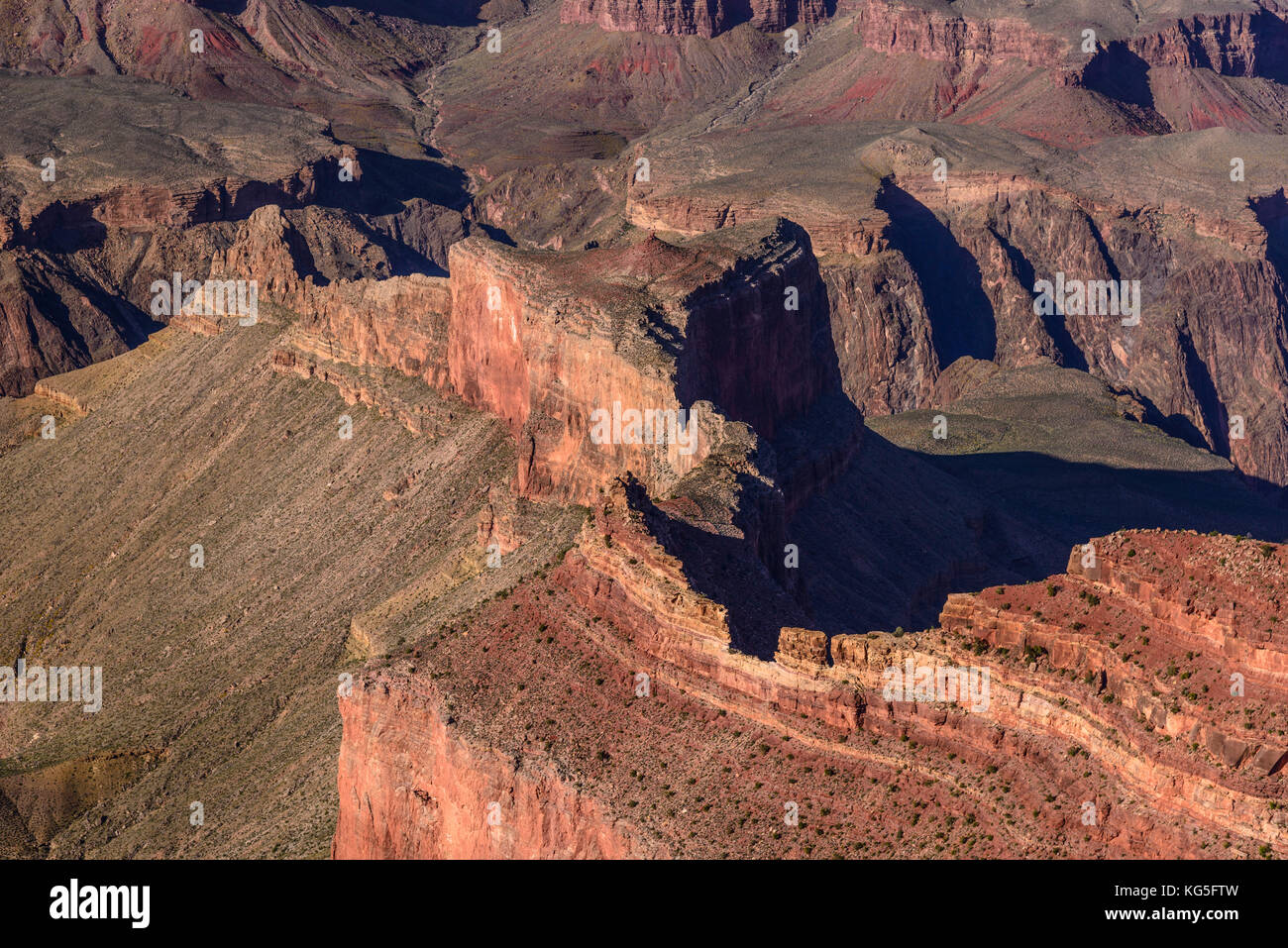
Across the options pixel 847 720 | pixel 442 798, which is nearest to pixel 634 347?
pixel 442 798

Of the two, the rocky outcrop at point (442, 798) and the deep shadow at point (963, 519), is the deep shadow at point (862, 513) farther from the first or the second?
the rocky outcrop at point (442, 798)

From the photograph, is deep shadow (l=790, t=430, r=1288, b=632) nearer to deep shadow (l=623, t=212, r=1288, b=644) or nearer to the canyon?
deep shadow (l=623, t=212, r=1288, b=644)

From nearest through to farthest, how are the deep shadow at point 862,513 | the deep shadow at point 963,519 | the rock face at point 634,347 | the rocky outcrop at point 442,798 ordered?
the rocky outcrop at point 442,798 < the deep shadow at point 862,513 < the rock face at point 634,347 < the deep shadow at point 963,519

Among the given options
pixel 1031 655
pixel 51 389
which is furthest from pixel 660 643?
pixel 51 389

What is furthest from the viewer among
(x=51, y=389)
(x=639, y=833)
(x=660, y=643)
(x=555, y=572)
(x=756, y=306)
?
(x=51, y=389)

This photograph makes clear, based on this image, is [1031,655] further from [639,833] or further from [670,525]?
[670,525]

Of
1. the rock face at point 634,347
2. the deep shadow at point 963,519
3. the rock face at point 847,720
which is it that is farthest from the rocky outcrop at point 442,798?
the rock face at point 634,347

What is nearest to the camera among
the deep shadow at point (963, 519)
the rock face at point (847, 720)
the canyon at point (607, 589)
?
the rock face at point (847, 720)

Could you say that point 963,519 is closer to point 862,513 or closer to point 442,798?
point 862,513

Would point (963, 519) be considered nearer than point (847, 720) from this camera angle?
No

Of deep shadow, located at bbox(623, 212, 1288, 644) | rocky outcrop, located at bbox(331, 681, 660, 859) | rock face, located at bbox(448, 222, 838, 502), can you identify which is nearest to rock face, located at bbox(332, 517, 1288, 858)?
rocky outcrop, located at bbox(331, 681, 660, 859)

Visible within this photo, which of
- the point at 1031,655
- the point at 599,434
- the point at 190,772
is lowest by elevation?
the point at 190,772
